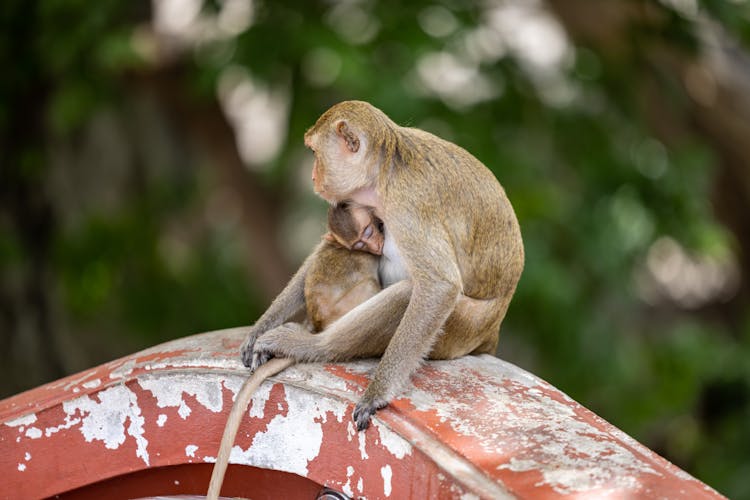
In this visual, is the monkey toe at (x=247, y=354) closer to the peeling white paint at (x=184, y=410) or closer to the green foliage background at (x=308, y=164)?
the peeling white paint at (x=184, y=410)

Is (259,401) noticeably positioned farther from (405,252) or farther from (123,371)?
(405,252)

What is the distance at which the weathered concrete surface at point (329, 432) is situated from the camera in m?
1.77

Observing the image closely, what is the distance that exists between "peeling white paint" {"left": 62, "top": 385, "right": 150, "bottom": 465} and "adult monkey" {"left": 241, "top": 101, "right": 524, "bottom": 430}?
1.06 feet

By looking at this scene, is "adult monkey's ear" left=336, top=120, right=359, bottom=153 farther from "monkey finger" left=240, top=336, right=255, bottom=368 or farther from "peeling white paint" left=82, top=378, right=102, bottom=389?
"peeling white paint" left=82, top=378, right=102, bottom=389

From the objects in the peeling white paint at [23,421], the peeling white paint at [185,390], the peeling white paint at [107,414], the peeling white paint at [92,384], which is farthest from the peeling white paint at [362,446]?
the peeling white paint at [23,421]

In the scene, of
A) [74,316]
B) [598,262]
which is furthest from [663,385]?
[74,316]

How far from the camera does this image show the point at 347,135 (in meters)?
2.58

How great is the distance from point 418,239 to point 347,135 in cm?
33

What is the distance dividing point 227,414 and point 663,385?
15.5ft

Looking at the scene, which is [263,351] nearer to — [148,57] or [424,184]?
[424,184]

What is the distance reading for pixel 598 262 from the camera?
5.92 metres

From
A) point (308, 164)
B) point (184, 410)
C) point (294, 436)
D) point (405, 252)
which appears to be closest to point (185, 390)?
point (184, 410)

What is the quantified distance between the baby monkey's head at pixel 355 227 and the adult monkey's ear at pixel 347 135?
0.18 meters

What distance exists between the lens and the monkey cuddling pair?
248 cm
